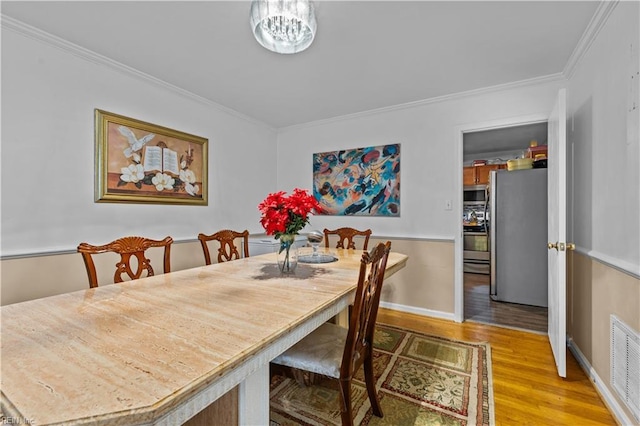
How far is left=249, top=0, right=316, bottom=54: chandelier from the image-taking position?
58.1 inches

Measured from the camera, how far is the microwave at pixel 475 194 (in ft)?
17.3

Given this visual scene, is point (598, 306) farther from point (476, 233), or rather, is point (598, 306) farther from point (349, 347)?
point (476, 233)

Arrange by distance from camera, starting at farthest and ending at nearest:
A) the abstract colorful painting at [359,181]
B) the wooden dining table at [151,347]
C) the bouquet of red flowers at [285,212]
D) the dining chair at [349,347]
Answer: the abstract colorful painting at [359,181]
the bouquet of red flowers at [285,212]
the dining chair at [349,347]
the wooden dining table at [151,347]

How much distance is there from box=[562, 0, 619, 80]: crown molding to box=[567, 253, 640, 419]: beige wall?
1471 mm

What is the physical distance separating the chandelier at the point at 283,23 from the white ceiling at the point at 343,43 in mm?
226

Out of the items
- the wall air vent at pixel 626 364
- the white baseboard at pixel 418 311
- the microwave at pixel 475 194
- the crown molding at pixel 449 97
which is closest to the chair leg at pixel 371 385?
the wall air vent at pixel 626 364

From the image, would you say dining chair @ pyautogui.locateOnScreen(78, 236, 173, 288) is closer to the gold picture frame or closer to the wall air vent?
the gold picture frame

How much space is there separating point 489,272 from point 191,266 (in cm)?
404

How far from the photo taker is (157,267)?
8.61ft

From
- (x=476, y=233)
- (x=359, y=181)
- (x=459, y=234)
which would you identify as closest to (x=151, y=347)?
(x=459, y=234)

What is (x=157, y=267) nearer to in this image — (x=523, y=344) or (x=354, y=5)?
(x=354, y=5)

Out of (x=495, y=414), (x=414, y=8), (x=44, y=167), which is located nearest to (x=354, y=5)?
(x=414, y=8)

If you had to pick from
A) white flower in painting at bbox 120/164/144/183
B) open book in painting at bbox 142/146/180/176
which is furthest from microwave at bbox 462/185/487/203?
white flower in painting at bbox 120/164/144/183

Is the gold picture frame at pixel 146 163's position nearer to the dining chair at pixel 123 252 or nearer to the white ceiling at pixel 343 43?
the white ceiling at pixel 343 43
